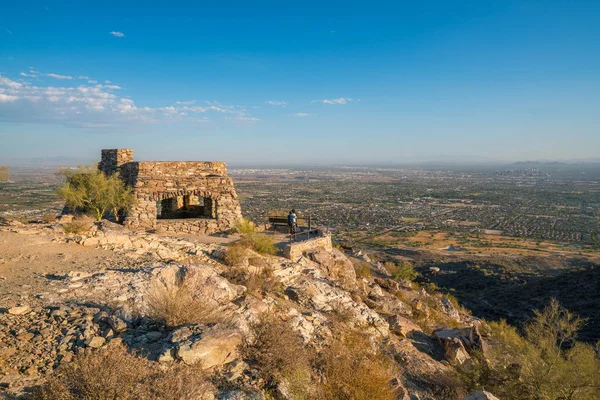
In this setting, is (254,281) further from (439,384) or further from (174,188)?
(174,188)

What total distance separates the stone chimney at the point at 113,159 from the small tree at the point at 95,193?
4.32 ft

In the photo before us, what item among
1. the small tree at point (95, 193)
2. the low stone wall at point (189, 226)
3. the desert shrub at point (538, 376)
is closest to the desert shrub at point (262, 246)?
the low stone wall at point (189, 226)

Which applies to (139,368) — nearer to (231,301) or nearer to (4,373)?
(4,373)

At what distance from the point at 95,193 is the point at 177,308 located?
34.4 feet

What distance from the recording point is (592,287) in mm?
24938

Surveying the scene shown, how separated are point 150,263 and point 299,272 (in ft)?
15.8

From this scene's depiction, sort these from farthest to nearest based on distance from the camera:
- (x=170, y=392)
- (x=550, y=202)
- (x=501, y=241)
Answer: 1. (x=550, y=202)
2. (x=501, y=241)
3. (x=170, y=392)

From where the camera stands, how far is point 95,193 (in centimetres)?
1459

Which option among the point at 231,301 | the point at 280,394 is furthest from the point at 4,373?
the point at 231,301

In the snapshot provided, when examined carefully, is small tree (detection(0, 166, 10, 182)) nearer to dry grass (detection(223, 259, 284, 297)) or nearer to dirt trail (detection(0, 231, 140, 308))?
dirt trail (detection(0, 231, 140, 308))

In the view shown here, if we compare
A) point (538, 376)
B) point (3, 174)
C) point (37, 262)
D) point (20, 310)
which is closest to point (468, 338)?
point (538, 376)

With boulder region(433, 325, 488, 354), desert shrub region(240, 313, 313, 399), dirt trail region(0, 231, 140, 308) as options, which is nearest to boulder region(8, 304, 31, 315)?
dirt trail region(0, 231, 140, 308)

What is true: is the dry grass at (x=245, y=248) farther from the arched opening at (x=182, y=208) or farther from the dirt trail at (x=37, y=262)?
the arched opening at (x=182, y=208)

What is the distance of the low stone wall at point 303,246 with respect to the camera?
1315 cm
